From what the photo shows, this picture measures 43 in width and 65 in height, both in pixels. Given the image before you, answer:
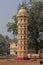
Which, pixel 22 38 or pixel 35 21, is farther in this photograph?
pixel 35 21

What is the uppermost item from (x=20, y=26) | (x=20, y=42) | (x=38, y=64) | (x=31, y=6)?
(x=31, y=6)

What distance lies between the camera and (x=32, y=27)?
3098cm

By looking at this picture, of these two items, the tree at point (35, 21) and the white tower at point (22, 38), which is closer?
Answer: the white tower at point (22, 38)

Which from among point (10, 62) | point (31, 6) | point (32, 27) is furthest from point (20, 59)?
point (31, 6)

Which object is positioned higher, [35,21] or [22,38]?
[35,21]

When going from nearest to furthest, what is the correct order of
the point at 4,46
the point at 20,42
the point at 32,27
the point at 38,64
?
the point at 38,64
the point at 20,42
the point at 32,27
the point at 4,46

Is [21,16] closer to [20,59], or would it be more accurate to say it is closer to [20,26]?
[20,26]

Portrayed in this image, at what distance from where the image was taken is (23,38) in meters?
24.0

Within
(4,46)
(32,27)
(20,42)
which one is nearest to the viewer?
(20,42)

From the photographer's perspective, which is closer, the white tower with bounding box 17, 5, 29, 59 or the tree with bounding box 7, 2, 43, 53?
the white tower with bounding box 17, 5, 29, 59

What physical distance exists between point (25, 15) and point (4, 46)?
4451 centimetres

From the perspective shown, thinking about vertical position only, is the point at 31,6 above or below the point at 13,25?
above

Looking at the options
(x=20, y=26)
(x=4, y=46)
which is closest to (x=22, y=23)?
(x=20, y=26)

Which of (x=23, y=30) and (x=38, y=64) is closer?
(x=38, y=64)
